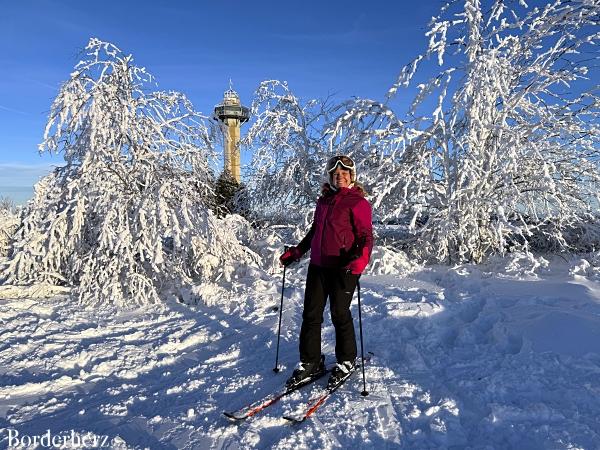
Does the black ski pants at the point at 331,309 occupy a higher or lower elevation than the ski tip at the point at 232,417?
higher

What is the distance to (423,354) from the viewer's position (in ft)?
12.3

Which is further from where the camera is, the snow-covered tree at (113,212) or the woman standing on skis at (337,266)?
the snow-covered tree at (113,212)

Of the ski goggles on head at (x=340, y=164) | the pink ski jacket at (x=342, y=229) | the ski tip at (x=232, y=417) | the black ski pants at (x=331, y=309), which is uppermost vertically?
the ski goggles on head at (x=340, y=164)

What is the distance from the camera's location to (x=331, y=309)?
3.40 metres

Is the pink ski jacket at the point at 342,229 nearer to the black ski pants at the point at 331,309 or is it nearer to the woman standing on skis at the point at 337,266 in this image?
the woman standing on skis at the point at 337,266

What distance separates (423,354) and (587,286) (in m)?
2.82

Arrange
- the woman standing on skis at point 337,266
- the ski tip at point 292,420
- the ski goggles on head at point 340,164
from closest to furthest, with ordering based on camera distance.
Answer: the ski tip at point 292,420, the woman standing on skis at point 337,266, the ski goggles on head at point 340,164

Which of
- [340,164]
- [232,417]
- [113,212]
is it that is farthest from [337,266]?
[113,212]

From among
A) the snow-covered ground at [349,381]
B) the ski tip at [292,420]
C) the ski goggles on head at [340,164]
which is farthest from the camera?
the ski goggles on head at [340,164]

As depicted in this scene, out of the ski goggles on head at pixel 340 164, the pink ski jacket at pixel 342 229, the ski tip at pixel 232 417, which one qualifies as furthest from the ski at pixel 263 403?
the ski goggles on head at pixel 340 164

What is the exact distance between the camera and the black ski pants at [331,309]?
333 centimetres

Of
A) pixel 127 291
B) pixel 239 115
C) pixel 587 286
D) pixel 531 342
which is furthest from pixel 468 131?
pixel 239 115

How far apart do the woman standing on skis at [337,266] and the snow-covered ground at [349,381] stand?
29 centimetres

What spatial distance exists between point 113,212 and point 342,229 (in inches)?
172
